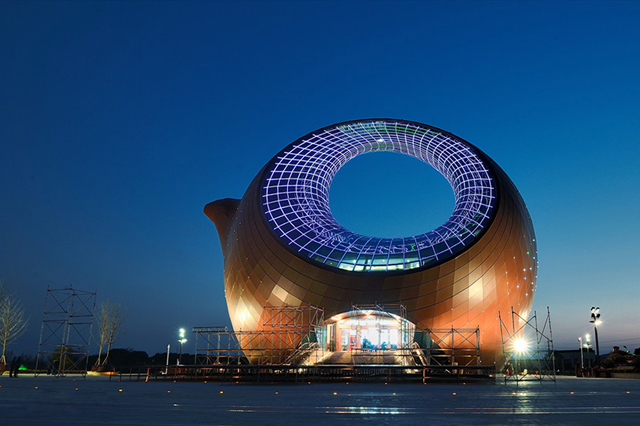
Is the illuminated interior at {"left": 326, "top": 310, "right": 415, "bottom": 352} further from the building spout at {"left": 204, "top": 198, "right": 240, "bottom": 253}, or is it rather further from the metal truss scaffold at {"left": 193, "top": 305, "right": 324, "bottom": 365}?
the building spout at {"left": 204, "top": 198, "right": 240, "bottom": 253}

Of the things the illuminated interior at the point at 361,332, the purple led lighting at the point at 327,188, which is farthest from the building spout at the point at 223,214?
the illuminated interior at the point at 361,332

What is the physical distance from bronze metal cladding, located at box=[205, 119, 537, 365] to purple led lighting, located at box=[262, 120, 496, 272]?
0.33 ft

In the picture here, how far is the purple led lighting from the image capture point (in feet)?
129

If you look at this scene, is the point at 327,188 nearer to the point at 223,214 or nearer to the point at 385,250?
the point at 223,214

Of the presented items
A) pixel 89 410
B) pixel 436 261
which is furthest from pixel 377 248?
pixel 89 410

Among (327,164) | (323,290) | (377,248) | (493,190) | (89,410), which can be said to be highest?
(327,164)

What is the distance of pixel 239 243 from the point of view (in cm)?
4312

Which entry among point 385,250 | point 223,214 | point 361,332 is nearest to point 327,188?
point 223,214

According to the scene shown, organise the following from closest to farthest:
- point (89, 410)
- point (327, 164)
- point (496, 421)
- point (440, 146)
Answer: point (496, 421)
point (89, 410)
point (440, 146)
point (327, 164)

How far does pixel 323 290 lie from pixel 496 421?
3021cm

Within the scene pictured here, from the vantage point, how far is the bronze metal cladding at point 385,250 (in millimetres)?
37219

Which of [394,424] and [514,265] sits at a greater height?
[514,265]

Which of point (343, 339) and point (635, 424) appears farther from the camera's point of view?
point (343, 339)

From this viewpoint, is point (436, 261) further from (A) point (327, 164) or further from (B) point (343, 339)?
(A) point (327, 164)
